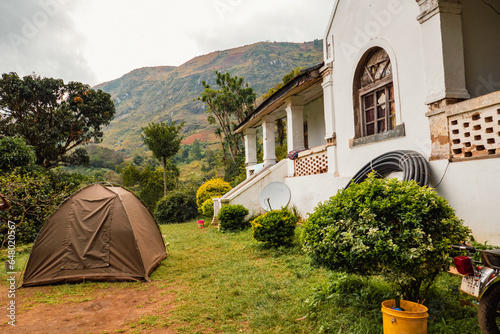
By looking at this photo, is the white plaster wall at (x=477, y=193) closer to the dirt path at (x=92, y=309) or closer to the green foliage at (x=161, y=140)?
the dirt path at (x=92, y=309)

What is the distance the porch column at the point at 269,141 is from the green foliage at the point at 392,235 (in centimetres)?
1037

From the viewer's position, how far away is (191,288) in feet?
17.2

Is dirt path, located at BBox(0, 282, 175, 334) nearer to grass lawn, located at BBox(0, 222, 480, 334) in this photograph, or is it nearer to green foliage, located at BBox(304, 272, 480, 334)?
grass lawn, located at BBox(0, 222, 480, 334)

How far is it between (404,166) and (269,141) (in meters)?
8.76

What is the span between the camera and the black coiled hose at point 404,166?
201 inches

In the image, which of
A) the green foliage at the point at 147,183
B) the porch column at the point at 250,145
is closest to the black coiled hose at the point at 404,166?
the porch column at the point at 250,145

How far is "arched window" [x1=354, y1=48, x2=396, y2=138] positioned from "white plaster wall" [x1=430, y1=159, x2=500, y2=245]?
6.91 ft

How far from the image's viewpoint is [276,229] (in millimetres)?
7383

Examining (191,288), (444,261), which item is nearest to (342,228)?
(444,261)

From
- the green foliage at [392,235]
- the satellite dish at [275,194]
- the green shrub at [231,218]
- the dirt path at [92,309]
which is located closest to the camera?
the green foliage at [392,235]

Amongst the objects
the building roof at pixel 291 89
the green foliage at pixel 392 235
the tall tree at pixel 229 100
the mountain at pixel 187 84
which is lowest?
the green foliage at pixel 392 235

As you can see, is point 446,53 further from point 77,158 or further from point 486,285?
point 77,158

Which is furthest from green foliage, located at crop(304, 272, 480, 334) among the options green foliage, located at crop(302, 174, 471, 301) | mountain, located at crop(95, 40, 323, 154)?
mountain, located at crop(95, 40, 323, 154)

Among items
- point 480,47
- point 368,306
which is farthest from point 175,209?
point 480,47
